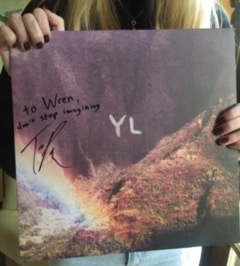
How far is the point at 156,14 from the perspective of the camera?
25.8 inches

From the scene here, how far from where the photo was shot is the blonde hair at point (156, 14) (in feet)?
2.07

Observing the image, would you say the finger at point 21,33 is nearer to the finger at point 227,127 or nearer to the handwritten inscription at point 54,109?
the handwritten inscription at point 54,109

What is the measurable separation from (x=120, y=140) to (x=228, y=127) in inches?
5.9

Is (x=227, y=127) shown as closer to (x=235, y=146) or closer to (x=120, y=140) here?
(x=235, y=146)

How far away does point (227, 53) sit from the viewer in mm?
538

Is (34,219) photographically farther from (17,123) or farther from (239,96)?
(239,96)

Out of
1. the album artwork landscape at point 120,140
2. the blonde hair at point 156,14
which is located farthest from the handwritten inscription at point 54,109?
the blonde hair at point 156,14

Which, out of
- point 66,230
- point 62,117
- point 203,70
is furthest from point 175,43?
point 66,230

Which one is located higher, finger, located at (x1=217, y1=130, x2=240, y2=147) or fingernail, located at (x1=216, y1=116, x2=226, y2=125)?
fingernail, located at (x1=216, y1=116, x2=226, y2=125)

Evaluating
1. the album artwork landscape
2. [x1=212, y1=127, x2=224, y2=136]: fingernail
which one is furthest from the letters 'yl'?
[x1=212, y1=127, x2=224, y2=136]: fingernail

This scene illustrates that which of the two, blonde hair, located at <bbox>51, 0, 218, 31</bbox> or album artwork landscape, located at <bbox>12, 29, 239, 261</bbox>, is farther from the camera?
blonde hair, located at <bbox>51, 0, 218, 31</bbox>

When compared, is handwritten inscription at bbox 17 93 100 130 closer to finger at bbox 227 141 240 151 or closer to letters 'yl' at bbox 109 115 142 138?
letters 'yl' at bbox 109 115 142 138

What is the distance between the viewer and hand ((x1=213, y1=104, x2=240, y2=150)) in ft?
1.75
